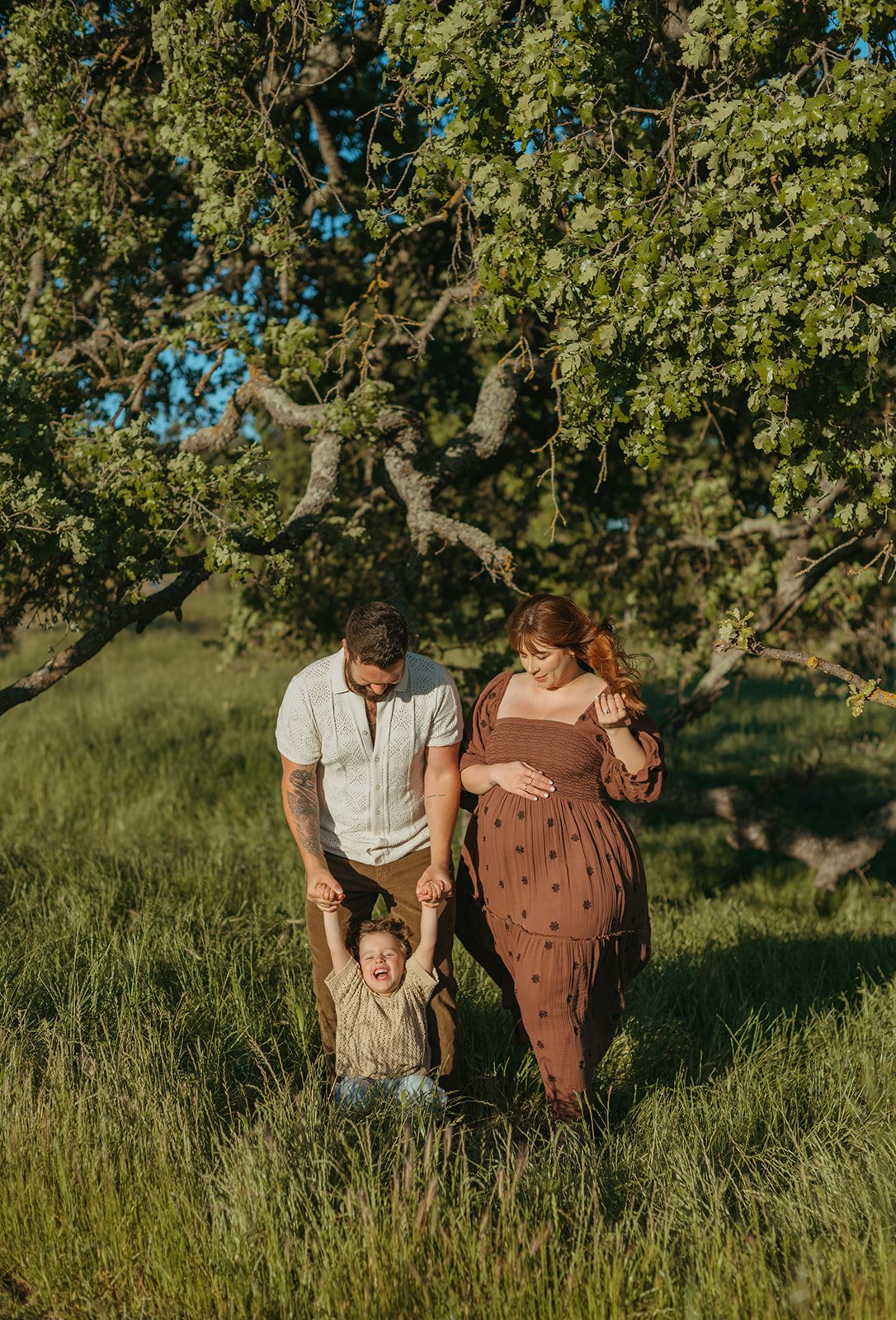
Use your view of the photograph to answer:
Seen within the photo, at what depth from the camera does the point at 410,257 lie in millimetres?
7324

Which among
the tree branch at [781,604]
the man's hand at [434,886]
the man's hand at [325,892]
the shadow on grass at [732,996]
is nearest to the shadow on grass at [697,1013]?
the shadow on grass at [732,996]

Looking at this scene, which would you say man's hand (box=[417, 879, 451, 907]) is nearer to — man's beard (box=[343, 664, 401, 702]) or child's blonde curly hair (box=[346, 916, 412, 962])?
child's blonde curly hair (box=[346, 916, 412, 962])

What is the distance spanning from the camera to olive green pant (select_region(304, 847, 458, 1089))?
4.06 m

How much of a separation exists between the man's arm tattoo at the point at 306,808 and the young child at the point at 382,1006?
0.82 feet

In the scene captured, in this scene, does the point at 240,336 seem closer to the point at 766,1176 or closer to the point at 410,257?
the point at 410,257

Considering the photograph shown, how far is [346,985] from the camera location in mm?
3951

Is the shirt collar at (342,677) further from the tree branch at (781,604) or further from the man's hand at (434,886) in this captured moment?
the tree branch at (781,604)

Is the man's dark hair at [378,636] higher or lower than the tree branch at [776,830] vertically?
higher

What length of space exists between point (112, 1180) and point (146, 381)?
4519 millimetres

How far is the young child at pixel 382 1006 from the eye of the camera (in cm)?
391

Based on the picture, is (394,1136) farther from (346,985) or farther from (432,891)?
(432,891)

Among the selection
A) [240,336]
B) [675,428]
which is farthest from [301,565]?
[675,428]

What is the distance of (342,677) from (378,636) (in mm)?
344

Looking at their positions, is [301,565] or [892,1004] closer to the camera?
[892,1004]
